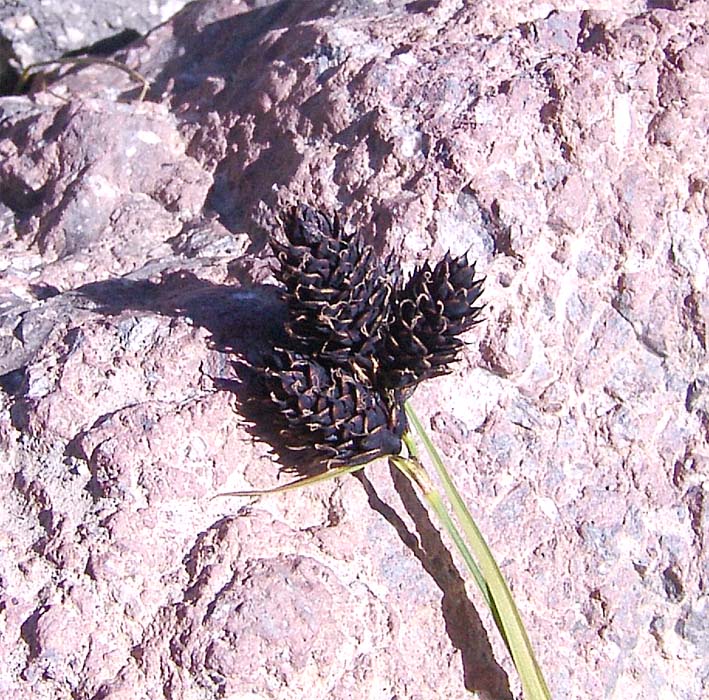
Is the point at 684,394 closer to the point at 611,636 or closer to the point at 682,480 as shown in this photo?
the point at 682,480

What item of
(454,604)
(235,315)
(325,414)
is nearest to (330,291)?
(325,414)

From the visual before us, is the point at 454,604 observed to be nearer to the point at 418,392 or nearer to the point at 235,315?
the point at 418,392

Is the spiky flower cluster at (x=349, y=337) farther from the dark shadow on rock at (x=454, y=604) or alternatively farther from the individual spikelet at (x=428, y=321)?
the dark shadow on rock at (x=454, y=604)

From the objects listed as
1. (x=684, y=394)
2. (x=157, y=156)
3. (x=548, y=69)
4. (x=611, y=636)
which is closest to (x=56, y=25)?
(x=157, y=156)

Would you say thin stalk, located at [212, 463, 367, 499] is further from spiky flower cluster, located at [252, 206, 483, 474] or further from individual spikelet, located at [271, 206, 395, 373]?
individual spikelet, located at [271, 206, 395, 373]

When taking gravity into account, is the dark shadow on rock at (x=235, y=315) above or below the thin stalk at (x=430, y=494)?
above

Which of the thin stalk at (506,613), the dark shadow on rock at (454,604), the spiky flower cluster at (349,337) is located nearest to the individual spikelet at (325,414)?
the spiky flower cluster at (349,337)
